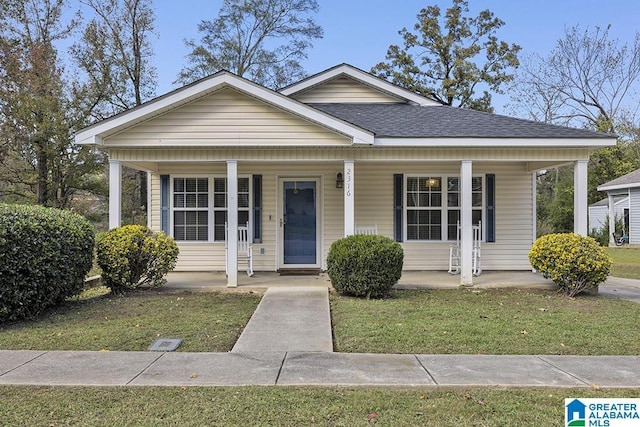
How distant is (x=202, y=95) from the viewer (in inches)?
324

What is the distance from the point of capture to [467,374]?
4.06 meters

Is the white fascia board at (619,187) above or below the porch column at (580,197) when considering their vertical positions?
above

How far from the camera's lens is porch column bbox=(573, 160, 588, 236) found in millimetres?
8617

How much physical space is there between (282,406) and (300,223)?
7.35 meters

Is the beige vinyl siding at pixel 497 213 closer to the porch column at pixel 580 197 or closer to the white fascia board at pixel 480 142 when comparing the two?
the porch column at pixel 580 197

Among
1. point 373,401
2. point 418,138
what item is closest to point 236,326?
point 373,401

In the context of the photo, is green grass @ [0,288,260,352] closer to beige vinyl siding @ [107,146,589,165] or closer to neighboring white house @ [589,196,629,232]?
beige vinyl siding @ [107,146,589,165]

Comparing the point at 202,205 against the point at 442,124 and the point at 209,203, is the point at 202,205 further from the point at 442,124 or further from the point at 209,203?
the point at 442,124

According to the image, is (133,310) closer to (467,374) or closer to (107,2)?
(467,374)

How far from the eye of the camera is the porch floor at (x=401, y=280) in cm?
870

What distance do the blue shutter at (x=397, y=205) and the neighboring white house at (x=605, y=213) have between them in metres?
18.7

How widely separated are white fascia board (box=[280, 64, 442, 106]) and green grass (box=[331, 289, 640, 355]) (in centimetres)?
555

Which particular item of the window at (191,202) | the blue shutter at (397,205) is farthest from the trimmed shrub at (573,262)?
the window at (191,202)

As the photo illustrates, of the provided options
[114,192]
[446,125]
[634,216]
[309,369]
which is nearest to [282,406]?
[309,369]
